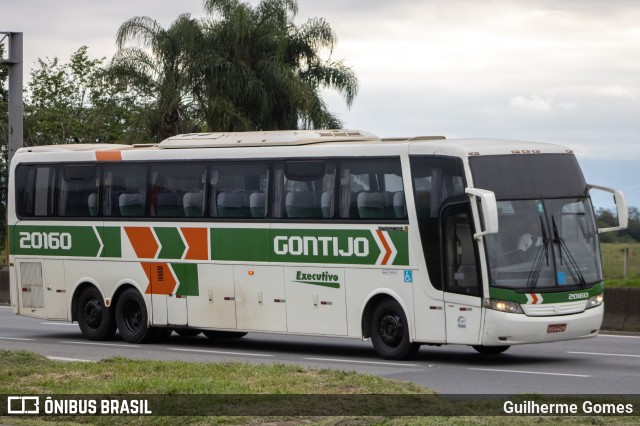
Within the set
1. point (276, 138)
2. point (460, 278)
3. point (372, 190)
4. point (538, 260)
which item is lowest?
point (460, 278)

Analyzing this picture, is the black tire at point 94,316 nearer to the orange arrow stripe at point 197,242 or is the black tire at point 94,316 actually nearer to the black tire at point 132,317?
the black tire at point 132,317

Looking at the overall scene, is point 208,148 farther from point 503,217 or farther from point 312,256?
point 503,217

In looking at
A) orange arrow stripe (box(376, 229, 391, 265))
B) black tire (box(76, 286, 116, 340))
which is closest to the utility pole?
black tire (box(76, 286, 116, 340))

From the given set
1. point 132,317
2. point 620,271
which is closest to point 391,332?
point 132,317

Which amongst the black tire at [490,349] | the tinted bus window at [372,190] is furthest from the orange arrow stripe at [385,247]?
the black tire at [490,349]

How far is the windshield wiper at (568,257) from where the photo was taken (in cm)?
1853

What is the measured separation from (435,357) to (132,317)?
607 centimetres

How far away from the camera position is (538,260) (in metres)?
18.3

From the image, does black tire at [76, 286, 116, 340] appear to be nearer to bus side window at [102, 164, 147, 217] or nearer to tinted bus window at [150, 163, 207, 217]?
bus side window at [102, 164, 147, 217]

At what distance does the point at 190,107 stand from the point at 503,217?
2730cm

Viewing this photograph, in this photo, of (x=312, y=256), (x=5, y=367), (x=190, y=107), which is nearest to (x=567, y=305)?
(x=312, y=256)

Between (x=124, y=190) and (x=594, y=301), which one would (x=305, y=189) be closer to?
(x=124, y=190)

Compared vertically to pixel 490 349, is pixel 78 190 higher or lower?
higher

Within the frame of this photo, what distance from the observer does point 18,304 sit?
25.0 m
